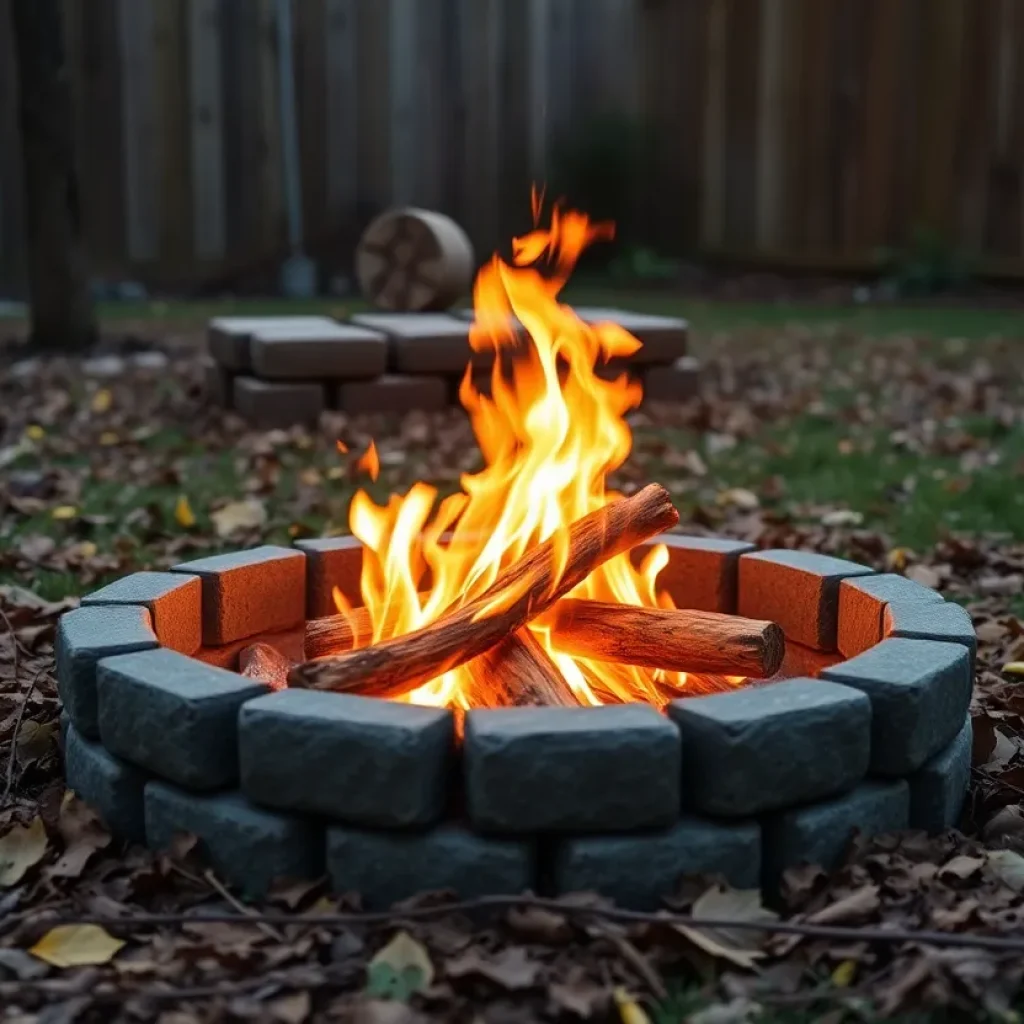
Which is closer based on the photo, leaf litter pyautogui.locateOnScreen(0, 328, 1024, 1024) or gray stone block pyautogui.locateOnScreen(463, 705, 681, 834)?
leaf litter pyautogui.locateOnScreen(0, 328, 1024, 1024)

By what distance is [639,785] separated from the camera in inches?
A: 80.0

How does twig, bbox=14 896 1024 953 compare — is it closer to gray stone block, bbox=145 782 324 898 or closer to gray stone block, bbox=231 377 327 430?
gray stone block, bbox=145 782 324 898

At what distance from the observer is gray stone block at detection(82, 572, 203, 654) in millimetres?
2635

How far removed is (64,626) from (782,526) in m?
2.56

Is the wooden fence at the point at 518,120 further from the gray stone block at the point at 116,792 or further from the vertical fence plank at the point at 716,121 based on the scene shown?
the gray stone block at the point at 116,792

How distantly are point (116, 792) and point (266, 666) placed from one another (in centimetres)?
39

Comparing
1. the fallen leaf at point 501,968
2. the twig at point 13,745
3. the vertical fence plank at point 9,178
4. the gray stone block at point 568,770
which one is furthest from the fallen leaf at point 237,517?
the vertical fence plank at point 9,178

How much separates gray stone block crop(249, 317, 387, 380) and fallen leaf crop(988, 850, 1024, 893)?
160 inches

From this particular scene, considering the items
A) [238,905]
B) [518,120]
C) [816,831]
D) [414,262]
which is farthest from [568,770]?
[518,120]

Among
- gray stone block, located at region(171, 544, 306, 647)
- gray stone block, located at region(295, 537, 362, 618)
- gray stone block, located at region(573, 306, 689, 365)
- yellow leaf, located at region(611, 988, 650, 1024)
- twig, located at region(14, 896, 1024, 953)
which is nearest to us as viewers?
yellow leaf, located at region(611, 988, 650, 1024)

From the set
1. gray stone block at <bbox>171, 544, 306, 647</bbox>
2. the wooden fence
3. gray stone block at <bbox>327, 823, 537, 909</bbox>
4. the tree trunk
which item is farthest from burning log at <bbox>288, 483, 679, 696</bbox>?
the wooden fence

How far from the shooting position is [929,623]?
2.52 m

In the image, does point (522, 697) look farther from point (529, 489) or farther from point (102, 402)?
point (102, 402)

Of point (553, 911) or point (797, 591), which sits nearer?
point (553, 911)
